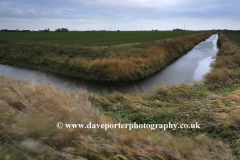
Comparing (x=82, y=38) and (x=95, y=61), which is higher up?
(x=82, y=38)

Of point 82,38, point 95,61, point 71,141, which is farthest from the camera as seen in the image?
point 82,38

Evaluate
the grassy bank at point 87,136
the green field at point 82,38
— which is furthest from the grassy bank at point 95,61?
the green field at point 82,38

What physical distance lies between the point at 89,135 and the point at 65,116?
742 millimetres

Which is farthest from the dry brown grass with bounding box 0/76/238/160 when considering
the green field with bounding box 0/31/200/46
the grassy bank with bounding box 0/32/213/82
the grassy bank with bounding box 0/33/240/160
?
the green field with bounding box 0/31/200/46

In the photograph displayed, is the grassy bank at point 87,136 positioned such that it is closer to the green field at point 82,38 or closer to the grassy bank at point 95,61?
the grassy bank at point 95,61

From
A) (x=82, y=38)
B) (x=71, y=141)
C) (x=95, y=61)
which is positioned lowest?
(x=71, y=141)

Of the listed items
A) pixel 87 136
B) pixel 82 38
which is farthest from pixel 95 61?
pixel 82 38

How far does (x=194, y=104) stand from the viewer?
5.98 meters

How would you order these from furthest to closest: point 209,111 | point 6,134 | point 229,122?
point 209,111 < point 229,122 < point 6,134

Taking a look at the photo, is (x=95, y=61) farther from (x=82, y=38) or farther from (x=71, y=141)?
(x=82, y=38)

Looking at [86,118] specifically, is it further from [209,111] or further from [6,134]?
[209,111]

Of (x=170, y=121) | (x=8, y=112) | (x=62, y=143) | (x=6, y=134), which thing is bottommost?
(x=170, y=121)

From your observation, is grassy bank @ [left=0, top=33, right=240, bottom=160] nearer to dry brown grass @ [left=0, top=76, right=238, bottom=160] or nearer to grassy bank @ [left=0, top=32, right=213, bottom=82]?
dry brown grass @ [left=0, top=76, right=238, bottom=160]

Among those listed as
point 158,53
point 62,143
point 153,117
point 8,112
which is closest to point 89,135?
point 62,143
